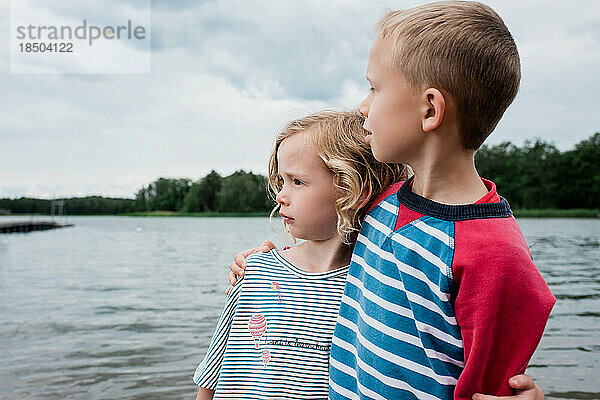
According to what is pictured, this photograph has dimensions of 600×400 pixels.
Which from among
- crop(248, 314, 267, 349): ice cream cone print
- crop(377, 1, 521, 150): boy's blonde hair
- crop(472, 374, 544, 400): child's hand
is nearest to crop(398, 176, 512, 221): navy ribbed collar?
crop(377, 1, 521, 150): boy's blonde hair

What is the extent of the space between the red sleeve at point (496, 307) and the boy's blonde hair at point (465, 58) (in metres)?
0.30

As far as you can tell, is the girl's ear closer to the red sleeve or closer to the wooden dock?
the red sleeve

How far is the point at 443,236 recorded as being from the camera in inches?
54.3

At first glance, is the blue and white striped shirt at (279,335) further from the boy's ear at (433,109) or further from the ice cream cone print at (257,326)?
the boy's ear at (433,109)

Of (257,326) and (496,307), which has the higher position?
(496,307)

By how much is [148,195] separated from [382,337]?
77.9 meters

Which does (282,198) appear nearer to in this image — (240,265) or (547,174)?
(240,265)

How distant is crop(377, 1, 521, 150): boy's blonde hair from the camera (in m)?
1.38

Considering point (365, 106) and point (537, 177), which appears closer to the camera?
point (365, 106)

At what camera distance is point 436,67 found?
55.0 inches

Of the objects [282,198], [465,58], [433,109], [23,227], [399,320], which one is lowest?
[23,227]

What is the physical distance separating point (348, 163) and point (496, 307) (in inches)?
25.1

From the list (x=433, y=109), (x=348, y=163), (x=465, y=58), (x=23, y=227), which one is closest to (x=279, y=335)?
(x=348, y=163)

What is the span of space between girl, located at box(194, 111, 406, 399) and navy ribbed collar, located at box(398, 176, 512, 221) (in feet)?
0.83
